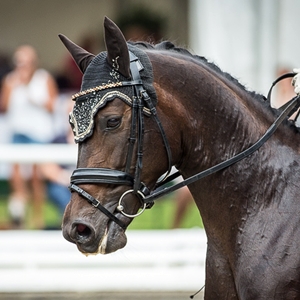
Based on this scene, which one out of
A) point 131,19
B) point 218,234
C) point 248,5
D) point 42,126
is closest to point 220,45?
point 248,5

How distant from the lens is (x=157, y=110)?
319 cm

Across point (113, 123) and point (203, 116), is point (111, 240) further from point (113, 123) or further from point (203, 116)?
point (203, 116)

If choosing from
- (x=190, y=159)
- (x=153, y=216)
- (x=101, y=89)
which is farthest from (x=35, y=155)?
(x=101, y=89)

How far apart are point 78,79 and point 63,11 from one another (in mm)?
3136

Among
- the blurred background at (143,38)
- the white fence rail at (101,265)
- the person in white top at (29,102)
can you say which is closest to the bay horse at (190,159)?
the blurred background at (143,38)

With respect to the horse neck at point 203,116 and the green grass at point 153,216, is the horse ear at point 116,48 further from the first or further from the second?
the green grass at point 153,216

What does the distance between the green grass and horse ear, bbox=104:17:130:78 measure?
14.5 feet

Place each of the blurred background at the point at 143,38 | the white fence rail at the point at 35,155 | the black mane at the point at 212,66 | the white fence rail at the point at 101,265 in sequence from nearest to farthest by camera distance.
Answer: the black mane at the point at 212,66 → the white fence rail at the point at 101,265 → the white fence rail at the point at 35,155 → the blurred background at the point at 143,38

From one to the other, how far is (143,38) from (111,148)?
218cm

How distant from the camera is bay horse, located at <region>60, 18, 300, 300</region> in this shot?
311cm

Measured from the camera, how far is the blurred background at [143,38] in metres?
7.54

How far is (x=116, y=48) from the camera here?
122 inches

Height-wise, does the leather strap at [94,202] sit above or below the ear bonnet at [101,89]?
below

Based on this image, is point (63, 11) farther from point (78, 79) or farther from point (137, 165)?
point (137, 165)
